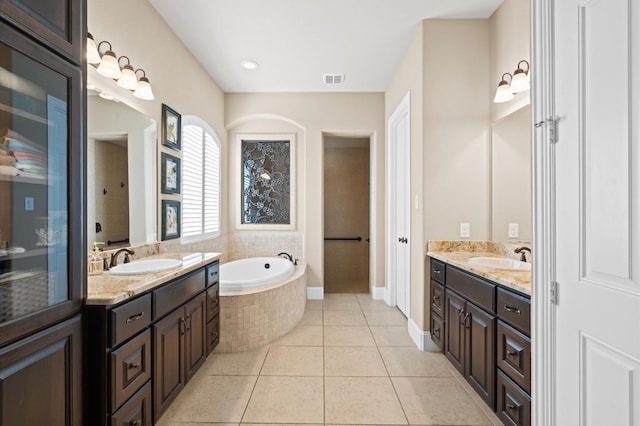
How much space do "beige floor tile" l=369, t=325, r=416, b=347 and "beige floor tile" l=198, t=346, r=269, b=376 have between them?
1.11 m

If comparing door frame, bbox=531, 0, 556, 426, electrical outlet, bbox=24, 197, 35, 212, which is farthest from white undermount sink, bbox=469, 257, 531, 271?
electrical outlet, bbox=24, 197, 35, 212

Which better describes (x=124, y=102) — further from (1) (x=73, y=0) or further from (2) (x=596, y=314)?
(2) (x=596, y=314)

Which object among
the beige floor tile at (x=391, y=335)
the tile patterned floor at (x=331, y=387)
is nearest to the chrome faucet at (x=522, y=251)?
the tile patterned floor at (x=331, y=387)

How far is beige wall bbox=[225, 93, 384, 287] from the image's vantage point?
159 inches

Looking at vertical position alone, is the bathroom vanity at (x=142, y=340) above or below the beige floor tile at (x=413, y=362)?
above

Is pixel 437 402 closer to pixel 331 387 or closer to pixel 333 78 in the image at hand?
pixel 331 387

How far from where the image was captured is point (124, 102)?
6.75 ft

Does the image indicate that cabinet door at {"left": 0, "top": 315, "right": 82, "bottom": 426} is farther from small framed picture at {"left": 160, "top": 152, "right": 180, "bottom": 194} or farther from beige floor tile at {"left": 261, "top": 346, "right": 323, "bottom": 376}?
small framed picture at {"left": 160, "top": 152, "right": 180, "bottom": 194}

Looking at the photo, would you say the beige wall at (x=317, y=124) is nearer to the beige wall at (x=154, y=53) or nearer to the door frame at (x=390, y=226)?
the door frame at (x=390, y=226)

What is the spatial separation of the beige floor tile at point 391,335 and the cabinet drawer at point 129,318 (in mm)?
2062

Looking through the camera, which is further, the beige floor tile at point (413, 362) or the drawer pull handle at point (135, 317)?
the beige floor tile at point (413, 362)

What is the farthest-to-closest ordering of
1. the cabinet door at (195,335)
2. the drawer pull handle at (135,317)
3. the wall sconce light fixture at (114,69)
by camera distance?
1. the cabinet door at (195,335)
2. the wall sconce light fixture at (114,69)
3. the drawer pull handle at (135,317)

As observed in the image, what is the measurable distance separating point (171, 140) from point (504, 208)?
3050mm

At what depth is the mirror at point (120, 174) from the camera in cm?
180
